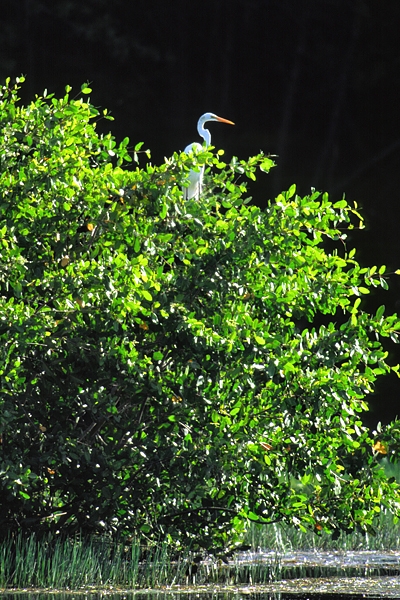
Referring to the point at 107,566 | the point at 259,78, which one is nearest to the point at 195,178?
the point at 107,566

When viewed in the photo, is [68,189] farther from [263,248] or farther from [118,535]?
[118,535]

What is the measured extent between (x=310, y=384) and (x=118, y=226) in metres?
1.23

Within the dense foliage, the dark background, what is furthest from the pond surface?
the dark background

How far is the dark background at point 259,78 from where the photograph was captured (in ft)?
40.4

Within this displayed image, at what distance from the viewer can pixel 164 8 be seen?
12.4m

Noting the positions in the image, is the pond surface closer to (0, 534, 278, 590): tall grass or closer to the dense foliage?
(0, 534, 278, 590): tall grass

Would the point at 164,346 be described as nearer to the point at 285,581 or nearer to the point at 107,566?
the point at 107,566

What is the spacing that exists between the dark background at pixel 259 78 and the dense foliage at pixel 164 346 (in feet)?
21.2

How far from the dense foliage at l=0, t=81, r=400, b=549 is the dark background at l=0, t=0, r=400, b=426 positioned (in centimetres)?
646

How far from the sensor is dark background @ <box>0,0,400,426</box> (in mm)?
12320

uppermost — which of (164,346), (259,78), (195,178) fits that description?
(259,78)

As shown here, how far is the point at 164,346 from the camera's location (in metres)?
5.91

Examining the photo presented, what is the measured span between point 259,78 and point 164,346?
23.7ft

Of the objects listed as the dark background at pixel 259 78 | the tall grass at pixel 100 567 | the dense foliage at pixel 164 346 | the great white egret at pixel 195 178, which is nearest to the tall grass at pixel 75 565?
the tall grass at pixel 100 567
